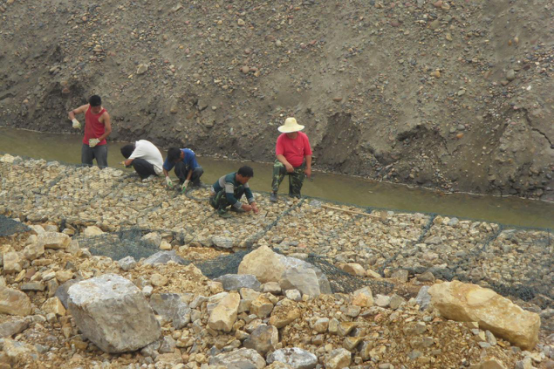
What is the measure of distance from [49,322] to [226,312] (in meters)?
1.38

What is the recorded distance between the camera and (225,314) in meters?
4.57

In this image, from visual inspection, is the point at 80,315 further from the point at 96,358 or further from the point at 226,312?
the point at 226,312

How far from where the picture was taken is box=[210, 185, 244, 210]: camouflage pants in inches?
319

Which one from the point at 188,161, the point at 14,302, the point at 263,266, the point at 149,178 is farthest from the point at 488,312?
the point at 149,178

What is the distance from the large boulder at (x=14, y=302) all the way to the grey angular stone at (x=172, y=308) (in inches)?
38.7

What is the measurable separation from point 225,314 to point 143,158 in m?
5.19

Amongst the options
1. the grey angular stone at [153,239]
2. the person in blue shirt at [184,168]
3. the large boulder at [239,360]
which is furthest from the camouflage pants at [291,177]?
the large boulder at [239,360]

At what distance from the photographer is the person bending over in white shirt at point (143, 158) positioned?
9.25 metres

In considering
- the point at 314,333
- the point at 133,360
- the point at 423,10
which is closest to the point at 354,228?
the point at 314,333

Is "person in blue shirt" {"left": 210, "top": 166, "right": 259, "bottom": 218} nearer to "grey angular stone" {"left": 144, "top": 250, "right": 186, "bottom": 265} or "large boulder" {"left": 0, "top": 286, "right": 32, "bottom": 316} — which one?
"grey angular stone" {"left": 144, "top": 250, "right": 186, "bottom": 265}

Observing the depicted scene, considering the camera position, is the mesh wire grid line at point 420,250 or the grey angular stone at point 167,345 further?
the mesh wire grid line at point 420,250

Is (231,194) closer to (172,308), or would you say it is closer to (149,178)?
(149,178)

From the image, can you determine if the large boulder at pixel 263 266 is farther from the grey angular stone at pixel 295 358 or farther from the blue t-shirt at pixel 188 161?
the blue t-shirt at pixel 188 161

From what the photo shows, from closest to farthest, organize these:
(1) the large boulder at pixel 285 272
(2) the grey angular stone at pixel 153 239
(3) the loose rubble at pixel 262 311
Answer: (3) the loose rubble at pixel 262 311
(1) the large boulder at pixel 285 272
(2) the grey angular stone at pixel 153 239
